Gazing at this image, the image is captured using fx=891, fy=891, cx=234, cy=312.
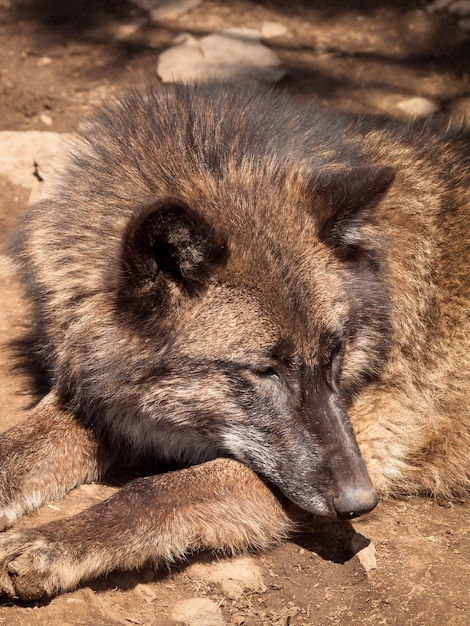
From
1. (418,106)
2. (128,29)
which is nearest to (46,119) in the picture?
A: (128,29)

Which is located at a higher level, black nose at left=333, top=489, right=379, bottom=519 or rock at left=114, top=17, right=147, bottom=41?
rock at left=114, top=17, right=147, bottom=41

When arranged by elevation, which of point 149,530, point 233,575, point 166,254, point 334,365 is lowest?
point 233,575

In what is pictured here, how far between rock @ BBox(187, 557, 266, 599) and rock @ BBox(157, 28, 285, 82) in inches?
179

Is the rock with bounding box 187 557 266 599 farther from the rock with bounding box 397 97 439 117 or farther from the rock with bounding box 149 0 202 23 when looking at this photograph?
the rock with bounding box 149 0 202 23

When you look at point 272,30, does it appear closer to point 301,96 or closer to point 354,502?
point 301,96

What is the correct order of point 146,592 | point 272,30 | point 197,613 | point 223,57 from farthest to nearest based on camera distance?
1. point 272,30
2. point 223,57
3. point 146,592
4. point 197,613

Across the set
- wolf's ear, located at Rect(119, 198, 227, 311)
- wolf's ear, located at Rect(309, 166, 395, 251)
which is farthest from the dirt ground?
wolf's ear, located at Rect(309, 166, 395, 251)

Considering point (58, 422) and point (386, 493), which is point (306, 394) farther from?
point (58, 422)

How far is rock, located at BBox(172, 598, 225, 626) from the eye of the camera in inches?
144

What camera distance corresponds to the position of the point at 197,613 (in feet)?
12.1

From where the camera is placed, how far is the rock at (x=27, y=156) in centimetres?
661

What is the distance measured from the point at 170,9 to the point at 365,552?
5950 millimetres

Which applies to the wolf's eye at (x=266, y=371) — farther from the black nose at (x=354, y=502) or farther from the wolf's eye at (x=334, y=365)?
the black nose at (x=354, y=502)

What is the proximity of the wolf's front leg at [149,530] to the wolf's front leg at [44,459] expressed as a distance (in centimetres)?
37
